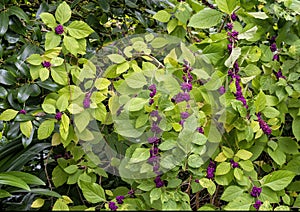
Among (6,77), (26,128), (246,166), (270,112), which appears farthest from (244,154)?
(6,77)

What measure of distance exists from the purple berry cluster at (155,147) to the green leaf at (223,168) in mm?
162

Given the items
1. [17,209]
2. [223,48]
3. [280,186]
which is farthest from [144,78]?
[17,209]

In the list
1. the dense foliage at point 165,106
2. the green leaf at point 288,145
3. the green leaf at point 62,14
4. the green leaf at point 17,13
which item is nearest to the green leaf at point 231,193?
the dense foliage at point 165,106

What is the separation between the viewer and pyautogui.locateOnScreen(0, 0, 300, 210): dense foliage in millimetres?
1099

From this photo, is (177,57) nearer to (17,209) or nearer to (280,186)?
(280,186)

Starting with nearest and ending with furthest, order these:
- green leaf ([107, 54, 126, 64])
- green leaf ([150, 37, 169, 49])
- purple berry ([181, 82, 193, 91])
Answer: purple berry ([181, 82, 193, 91])
green leaf ([107, 54, 126, 64])
green leaf ([150, 37, 169, 49])

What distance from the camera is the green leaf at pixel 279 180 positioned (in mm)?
1086

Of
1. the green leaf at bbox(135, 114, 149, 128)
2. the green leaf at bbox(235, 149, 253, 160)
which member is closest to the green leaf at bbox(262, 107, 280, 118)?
the green leaf at bbox(235, 149, 253, 160)

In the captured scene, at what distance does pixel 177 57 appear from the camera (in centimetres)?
134

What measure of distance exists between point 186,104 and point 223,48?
23 cm

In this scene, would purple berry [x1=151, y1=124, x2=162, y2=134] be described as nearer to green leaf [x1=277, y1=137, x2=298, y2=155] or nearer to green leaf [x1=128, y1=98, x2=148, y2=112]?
green leaf [x1=128, y1=98, x2=148, y2=112]

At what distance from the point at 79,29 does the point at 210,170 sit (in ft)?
1.75

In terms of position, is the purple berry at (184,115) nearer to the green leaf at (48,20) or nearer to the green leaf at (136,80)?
the green leaf at (136,80)

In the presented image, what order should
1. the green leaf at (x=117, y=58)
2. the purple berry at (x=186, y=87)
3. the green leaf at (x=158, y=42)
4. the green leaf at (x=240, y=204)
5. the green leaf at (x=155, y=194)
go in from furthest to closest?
the green leaf at (x=158, y=42) → the green leaf at (x=117, y=58) → the purple berry at (x=186, y=87) → the green leaf at (x=155, y=194) → the green leaf at (x=240, y=204)
